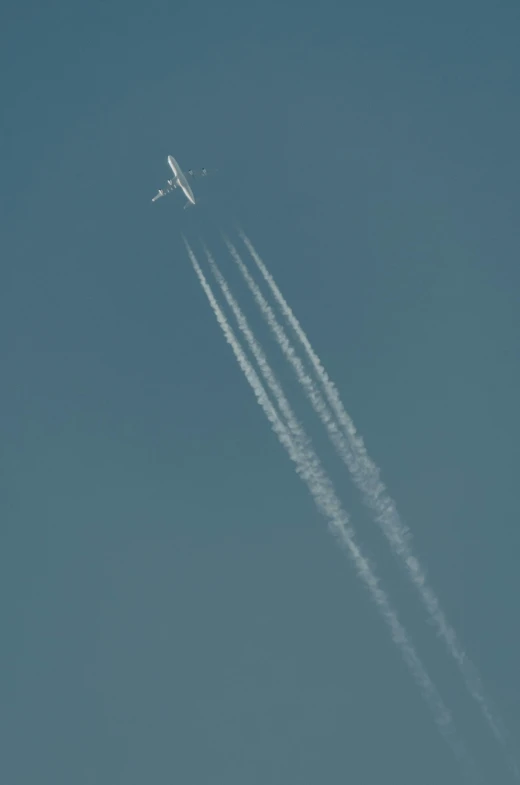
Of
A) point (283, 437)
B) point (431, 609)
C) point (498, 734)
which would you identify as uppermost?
point (283, 437)

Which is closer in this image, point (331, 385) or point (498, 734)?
point (498, 734)

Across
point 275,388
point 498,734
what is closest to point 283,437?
point 275,388

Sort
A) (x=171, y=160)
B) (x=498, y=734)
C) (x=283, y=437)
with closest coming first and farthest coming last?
(x=498, y=734)
(x=283, y=437)
(x=171, y=160)

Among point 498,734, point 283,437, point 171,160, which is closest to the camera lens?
point 498,734

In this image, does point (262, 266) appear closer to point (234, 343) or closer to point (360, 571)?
point (234, 343)

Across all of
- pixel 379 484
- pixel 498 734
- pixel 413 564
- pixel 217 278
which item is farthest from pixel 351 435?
pixel 498 734

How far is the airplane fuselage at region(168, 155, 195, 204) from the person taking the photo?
107m

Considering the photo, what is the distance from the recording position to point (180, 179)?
10744cm

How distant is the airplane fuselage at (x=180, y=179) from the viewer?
107 meters

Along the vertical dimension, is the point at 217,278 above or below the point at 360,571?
above

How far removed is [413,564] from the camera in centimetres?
9369

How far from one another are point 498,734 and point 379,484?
19.0 meters

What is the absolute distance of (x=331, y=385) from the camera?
97625 millimetres

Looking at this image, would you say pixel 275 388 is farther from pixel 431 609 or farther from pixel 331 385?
pixel 431 609
